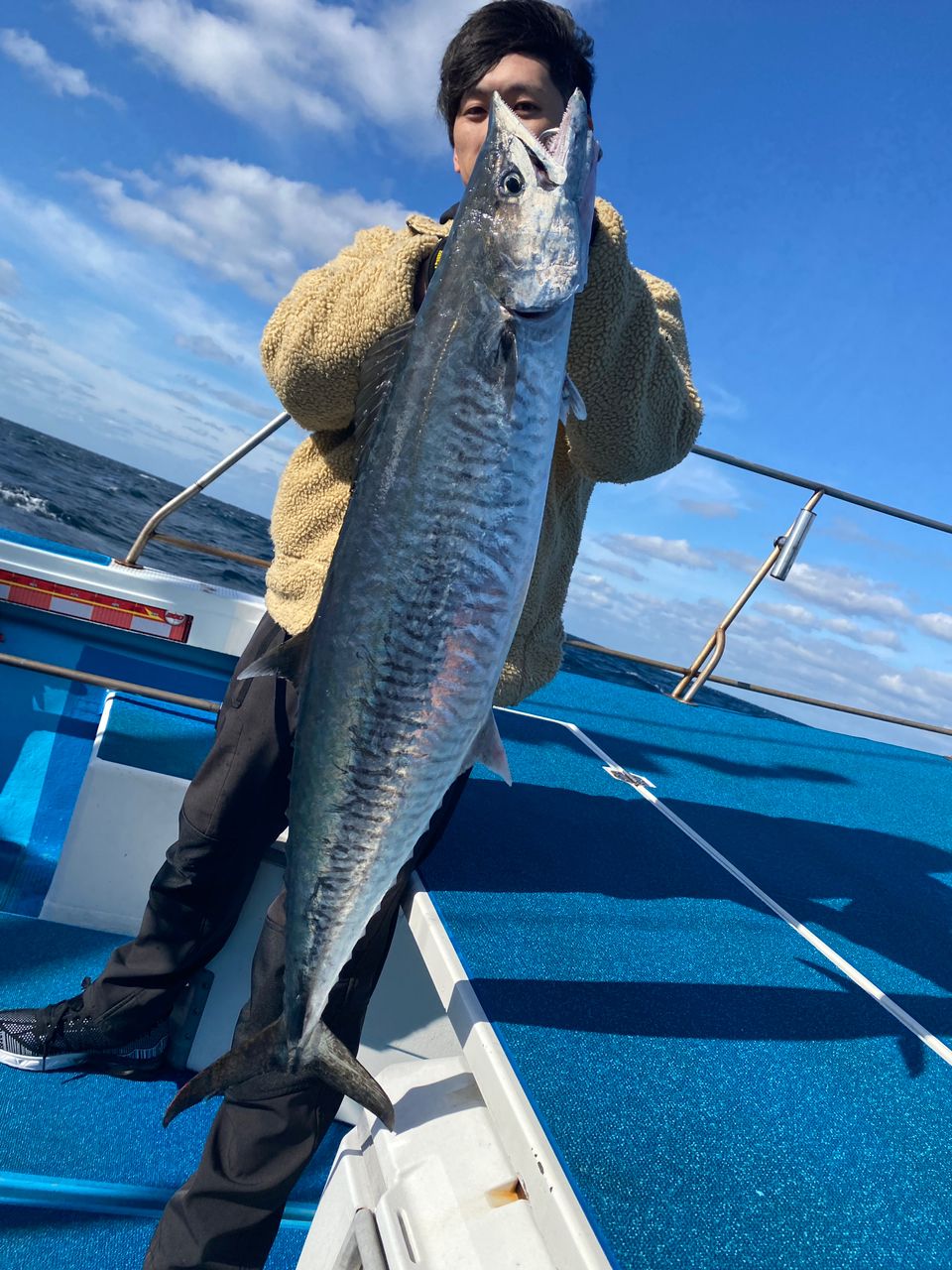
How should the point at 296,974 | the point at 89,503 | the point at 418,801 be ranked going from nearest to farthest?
1. the point at 418,801
2. the point at 296,974
3. the point at 89,503

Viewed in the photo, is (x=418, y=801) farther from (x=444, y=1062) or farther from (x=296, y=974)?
(x=444, y=1062)

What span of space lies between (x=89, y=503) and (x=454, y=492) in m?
23.3

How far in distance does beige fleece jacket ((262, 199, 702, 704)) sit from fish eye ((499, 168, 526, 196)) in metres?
0.20

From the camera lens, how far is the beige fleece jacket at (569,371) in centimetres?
155

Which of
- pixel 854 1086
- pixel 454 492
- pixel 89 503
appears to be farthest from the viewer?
pixel 89 503

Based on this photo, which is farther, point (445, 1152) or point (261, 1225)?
point (261, 1225)

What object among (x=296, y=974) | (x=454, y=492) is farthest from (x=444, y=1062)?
(x=454, y=492)

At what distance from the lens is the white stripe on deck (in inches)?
85.6

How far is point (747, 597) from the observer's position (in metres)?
4.90

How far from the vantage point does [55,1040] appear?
2367mm

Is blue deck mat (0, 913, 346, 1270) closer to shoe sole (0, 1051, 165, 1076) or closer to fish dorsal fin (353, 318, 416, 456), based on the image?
shoe sole (0, 1051, 165, 1076)

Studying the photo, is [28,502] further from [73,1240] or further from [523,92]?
[523,92]

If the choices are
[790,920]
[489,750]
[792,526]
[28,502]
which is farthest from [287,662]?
[28,502]

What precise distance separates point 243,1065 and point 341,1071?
21cm
